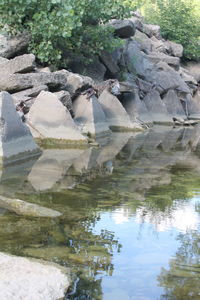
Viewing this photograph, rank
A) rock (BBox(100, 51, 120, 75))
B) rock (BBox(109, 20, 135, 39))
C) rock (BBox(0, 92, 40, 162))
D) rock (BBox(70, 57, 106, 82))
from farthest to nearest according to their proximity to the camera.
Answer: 1. rock (BBox(109, 20, 135, 39))
2. rock (BBox(100, 51, 120, 75))
3. rock (BBox(70, 57, 106, 82))
4. rock (BBox(0, 92, 40, 162))

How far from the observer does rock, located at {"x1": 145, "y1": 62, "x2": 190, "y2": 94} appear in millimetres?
23312

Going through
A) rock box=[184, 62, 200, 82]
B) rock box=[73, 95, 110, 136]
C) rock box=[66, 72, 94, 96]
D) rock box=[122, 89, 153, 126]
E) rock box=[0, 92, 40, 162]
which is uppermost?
rock box=[0, 92, 40, 162]

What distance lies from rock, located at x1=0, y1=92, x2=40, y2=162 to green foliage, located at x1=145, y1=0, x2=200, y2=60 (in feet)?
73.5


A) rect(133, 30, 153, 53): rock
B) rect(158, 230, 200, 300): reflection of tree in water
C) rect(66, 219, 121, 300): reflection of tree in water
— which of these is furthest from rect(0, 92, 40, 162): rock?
rect(133, 30, 153, 53): rock

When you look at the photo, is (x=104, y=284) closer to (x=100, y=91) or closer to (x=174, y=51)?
(x=100, y=91)

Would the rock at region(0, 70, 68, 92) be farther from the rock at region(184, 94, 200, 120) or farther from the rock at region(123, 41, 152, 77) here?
the rock at region(184, 94, 200, 120)

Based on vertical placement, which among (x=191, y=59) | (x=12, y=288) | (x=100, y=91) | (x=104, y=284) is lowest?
(x=191, y=59)

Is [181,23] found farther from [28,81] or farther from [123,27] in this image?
[28,81]

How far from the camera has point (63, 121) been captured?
11.9 metres

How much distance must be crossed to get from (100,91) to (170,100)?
7165mm

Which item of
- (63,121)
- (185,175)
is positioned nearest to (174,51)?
(63,121)

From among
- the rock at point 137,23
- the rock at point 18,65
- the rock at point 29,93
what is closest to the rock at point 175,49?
the rock at point 137,23

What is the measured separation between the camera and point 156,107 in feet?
70.5

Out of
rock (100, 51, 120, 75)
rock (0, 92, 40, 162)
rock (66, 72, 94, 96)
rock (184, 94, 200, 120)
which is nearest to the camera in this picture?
rock (0, 92, 40, 162)
